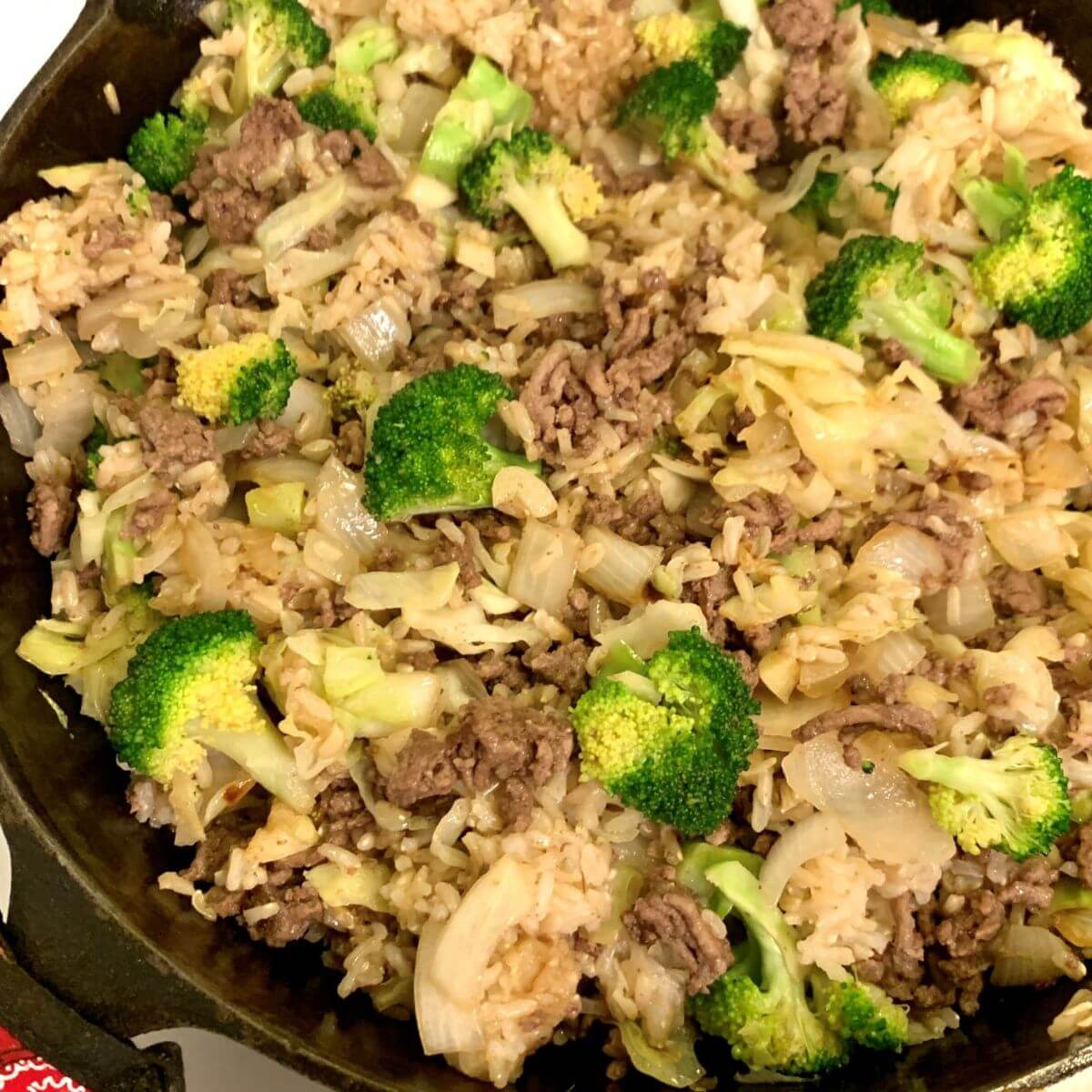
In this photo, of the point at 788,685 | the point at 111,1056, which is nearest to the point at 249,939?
the point at 111,1056

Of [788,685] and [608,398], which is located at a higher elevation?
A: [608,398]

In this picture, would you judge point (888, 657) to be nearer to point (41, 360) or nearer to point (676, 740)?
point (676, 740)

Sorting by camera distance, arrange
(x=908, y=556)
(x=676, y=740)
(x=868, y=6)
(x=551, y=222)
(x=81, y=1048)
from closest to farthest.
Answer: (x=81, y=1048) < (x=676, y=740) < (x=908, y=556) < (x=551, y=222) < (x=868, y=6)

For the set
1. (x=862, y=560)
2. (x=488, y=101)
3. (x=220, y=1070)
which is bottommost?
(x=220, y=1070)

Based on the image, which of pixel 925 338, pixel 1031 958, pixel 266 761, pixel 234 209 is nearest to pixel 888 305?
pixel 925 338

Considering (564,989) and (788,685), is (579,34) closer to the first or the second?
(788,685)
